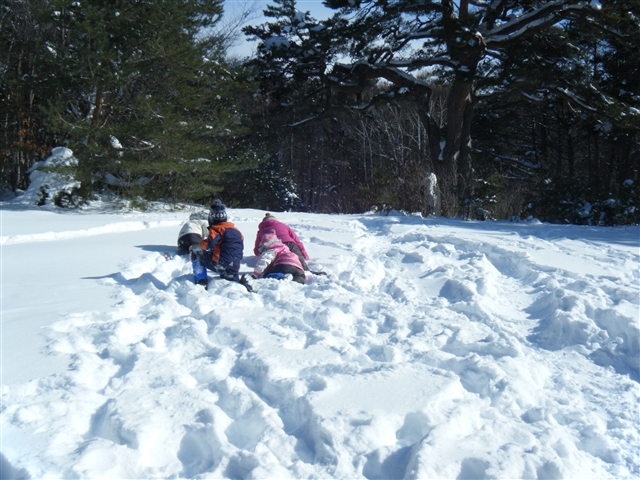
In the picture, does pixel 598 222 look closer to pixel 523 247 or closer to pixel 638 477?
pixel 523 247

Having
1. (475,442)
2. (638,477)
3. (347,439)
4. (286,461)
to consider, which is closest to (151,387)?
(286,461)

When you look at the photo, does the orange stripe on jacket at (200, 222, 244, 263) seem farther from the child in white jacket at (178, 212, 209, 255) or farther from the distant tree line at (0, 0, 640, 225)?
the distant tree line at (0, 0, 640, 225)

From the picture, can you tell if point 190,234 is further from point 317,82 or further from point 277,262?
point 317,82

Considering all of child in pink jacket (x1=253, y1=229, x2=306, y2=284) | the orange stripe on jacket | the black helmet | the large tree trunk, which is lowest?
child in pink jacket (x1=253, y1=229, x2=306, y2=284)

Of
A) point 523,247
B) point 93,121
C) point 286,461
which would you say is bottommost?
point 286,461

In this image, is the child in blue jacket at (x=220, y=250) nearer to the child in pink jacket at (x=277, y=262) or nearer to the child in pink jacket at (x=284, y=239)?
the child in pink jacket at (x=277, y=262)

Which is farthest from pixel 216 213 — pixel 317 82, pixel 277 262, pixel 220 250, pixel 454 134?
pixel 317 82

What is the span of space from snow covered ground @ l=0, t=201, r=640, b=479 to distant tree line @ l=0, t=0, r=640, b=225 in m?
6.10

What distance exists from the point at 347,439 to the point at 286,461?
262 mm

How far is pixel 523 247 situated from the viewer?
18.5ft

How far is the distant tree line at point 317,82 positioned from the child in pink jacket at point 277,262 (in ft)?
21.4

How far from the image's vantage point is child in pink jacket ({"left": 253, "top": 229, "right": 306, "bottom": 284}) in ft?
15.0

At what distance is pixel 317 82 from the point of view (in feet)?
51.5

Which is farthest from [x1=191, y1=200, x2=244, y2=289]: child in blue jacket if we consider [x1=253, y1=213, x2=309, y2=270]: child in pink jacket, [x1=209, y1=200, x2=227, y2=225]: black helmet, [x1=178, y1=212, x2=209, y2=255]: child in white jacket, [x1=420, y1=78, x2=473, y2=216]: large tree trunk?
[x1=420, y1=78, x2=473, y2=216]: large tree trunk
